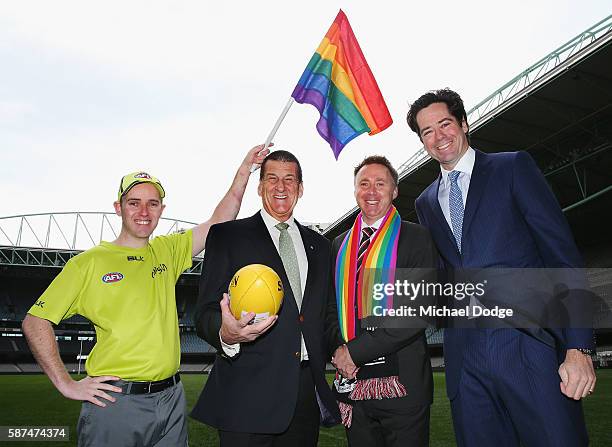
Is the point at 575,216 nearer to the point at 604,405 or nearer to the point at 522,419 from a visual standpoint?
the point at 604,405

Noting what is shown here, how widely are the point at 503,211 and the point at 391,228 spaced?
77cm

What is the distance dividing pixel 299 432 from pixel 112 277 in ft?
5.40

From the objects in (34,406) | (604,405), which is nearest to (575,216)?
(604,405)

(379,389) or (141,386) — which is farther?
(141,386)

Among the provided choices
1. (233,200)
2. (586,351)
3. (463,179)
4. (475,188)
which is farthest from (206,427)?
(586,351)

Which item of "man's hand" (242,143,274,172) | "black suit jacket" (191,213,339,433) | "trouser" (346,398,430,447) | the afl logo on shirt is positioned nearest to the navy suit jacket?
"trouser" (346,398,430,447)

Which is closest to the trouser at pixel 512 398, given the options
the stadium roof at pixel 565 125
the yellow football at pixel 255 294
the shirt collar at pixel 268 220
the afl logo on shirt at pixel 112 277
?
the yellow football at pixel 255 294

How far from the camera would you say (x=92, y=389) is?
3072mm

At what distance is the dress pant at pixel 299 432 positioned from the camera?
2.81 meters

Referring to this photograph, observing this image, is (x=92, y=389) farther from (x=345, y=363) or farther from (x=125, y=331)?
(x=345, y=363)

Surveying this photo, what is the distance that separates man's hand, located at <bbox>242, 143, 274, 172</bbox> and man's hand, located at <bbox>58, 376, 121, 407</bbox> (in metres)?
1.88

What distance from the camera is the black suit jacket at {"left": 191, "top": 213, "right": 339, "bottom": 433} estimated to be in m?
2.82

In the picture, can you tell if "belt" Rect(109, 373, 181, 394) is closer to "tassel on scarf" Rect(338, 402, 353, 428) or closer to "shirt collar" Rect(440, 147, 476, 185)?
"tassel on scarf" Rect(338, 402, 353, 428)

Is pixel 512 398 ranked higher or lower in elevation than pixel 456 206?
lower
